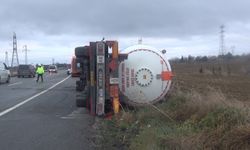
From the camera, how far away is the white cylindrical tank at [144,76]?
595 inches

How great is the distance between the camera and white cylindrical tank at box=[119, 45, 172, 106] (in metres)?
15.1

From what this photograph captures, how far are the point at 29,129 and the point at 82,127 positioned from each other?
1.32 metres

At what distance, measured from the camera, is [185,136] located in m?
9.27

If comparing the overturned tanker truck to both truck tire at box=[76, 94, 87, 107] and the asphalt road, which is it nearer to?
truck tire at box=[76, 94, 87, 107]

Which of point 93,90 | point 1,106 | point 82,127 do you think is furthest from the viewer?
point 1,106

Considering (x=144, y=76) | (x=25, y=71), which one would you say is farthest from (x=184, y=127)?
(x=25, y=71)

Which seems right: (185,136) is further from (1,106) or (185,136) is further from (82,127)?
(1,106)

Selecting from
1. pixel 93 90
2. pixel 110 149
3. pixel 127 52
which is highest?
pixel 127 52

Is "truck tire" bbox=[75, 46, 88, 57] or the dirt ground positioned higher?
"truck tire" bbox=[75, 46, 88, 57]

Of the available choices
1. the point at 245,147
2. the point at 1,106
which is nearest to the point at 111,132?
the point at 245,147

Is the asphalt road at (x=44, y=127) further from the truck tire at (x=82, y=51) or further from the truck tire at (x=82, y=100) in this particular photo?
the truck tire at (x=82, y=51)

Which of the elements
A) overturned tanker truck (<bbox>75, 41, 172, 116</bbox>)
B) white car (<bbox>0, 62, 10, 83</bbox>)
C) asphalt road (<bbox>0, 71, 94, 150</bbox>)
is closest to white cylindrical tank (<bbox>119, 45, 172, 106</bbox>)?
overturned tanker truck (<bbox>75, 41, 172, 116</bbox>)

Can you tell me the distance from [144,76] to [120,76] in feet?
2.29

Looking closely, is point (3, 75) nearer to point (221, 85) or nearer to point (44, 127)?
point (221, 85)
